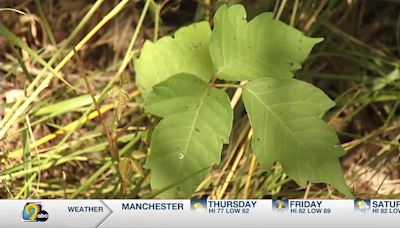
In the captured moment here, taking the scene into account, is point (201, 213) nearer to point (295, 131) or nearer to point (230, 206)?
point (230, 206)

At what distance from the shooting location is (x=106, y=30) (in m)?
1.09

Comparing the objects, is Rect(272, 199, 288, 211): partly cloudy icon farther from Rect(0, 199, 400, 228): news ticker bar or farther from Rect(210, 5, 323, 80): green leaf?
Rect(210, 5, 323, 80): green leaf

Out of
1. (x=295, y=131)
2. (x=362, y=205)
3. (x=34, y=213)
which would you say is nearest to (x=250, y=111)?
(x=295, y=131)

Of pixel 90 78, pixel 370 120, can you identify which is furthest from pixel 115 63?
pixel 370 120

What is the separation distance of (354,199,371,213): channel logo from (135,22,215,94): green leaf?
0.27 m

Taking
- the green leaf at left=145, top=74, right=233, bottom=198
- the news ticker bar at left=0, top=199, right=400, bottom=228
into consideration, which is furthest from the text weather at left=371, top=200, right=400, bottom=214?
the green leaf at left=145, top=74, right=233, bottom=198

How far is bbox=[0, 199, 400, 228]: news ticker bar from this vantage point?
29.3 inches

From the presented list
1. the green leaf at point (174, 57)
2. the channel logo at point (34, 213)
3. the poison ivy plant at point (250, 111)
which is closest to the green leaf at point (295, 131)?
the poison ivy plant at point (250, 111)

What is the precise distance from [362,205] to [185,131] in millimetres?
254

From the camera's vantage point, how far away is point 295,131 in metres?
0.73

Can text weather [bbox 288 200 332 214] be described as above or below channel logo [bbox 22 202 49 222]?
below

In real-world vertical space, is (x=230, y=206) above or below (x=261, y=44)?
below

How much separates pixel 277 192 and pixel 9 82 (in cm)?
50

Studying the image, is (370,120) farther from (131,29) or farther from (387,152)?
(131,29)
